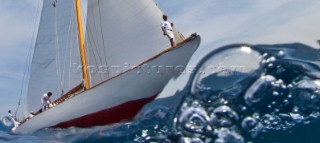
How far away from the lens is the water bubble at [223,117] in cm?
983

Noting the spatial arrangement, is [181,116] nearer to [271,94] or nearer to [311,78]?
[271,94]

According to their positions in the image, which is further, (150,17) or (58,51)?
(58,51)

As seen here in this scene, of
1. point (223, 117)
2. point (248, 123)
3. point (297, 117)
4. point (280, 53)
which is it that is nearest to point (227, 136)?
point (223, 117)

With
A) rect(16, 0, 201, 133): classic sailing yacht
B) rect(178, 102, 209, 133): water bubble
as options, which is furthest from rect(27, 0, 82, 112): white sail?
rect(178, 102, 209, 133): water bubble

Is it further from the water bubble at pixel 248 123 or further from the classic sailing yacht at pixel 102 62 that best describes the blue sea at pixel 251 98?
the classic sailing yacht at pixel 102 62

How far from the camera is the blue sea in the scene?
32.0 feet

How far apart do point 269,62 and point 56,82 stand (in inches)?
616

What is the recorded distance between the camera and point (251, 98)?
404 inches

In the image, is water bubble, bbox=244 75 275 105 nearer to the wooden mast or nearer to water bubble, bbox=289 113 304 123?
water bubble, bbox=289 113 304 123

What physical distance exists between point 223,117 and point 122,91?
8322 mm

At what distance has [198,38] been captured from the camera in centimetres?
1714

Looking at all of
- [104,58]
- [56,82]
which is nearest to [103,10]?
[104,58]

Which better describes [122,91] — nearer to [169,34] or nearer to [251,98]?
[169,34]

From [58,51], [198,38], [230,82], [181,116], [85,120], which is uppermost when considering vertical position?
[58,51]
